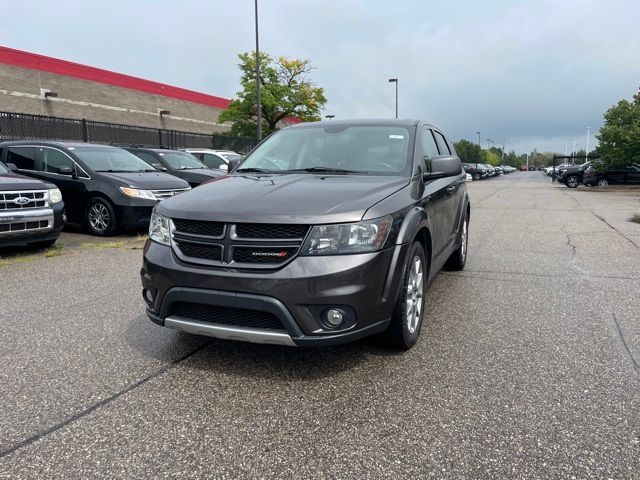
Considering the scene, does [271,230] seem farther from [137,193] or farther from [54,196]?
[137,193]

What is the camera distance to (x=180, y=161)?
43.5ft

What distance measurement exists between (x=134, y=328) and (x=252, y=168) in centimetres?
168

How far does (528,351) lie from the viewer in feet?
12.0

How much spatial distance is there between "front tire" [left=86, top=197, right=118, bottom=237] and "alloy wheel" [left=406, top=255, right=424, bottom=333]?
6662mm

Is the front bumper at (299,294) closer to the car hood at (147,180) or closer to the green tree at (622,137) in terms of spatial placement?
the car hood at (147,180)

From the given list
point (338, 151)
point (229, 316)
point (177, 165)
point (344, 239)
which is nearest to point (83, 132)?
point (177, 165)

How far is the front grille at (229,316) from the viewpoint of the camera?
2965 millimetres

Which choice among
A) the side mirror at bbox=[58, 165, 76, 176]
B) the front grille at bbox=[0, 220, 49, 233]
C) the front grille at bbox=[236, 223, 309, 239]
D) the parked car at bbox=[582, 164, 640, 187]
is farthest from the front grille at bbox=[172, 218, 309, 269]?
the parked car at bbox=[582, 164, 640, 187]

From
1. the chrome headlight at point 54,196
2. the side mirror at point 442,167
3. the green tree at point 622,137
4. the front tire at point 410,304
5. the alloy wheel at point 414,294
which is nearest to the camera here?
the front tire at point 410,304

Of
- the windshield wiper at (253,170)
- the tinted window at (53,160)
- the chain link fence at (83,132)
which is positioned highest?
the chain link fence at (83,132)

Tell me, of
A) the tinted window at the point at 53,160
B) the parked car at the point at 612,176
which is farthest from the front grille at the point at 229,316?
the parked car at the point at 612,176

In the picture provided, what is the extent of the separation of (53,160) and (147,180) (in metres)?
1.82

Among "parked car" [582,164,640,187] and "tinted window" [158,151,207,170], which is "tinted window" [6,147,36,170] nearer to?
"tinted window" [158,151,207,170]

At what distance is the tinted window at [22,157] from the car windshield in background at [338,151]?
6721 mm
